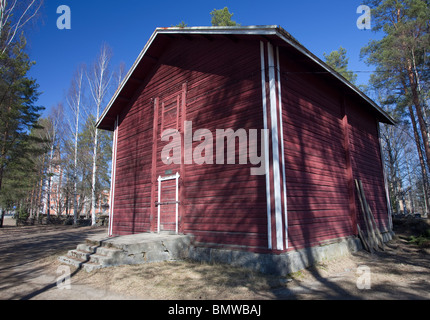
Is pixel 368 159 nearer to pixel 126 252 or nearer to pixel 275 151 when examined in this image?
pixel 275 151

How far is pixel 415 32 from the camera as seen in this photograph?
57.1 ft

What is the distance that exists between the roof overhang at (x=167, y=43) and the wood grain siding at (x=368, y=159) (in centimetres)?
63

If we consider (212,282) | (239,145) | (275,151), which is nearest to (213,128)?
(239,145)

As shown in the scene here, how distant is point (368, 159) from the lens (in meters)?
12.1

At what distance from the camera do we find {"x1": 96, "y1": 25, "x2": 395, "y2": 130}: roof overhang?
7004mm

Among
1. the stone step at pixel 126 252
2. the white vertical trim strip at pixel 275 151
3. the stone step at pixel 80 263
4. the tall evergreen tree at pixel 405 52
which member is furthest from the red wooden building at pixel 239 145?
the tall evergreen tree at pixel 405 52

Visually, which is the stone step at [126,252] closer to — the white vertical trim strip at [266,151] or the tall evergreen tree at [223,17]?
the white vertical trim strip at [266,151]

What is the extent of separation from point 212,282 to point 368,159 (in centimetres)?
950

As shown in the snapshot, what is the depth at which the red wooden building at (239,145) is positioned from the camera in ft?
23.0

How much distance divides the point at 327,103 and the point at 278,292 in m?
6.84

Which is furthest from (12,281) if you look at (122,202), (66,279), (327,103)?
(327,103)
